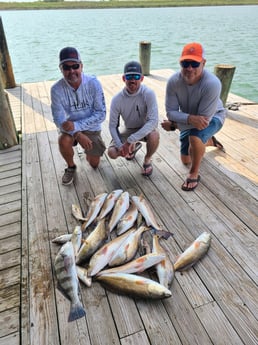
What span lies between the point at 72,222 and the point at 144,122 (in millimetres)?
1323

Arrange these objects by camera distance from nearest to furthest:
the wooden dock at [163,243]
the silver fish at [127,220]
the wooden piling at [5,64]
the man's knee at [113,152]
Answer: the wooden dock at [163,243]
the silver fish at [127,220]
the man's knee at [113,152]
the wooden piling at [5,64]

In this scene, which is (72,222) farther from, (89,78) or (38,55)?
(38,55)

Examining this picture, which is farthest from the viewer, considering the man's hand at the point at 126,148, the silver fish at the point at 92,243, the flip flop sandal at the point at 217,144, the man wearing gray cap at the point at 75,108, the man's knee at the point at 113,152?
the flip flop sandal at the point at 217,144

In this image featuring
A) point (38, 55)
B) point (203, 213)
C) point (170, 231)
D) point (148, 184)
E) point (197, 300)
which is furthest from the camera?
point (38, 55)

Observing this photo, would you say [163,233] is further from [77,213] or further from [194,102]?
[194,102]

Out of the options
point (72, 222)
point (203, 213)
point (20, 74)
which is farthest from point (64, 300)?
point (20, 74)

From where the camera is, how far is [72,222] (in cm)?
231

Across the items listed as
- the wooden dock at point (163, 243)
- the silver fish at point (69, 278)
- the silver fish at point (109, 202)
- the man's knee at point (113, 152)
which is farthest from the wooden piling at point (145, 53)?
the silver fish at point (69, 278)

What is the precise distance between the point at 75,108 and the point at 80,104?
67mm

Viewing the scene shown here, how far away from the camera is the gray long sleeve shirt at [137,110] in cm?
269

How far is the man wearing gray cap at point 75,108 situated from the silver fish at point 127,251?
1.07 metres

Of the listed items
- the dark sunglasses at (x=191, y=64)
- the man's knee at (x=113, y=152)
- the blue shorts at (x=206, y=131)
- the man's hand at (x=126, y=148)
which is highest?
the dark sunglasses at (x=191, y=64)

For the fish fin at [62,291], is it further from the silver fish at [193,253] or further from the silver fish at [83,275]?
the silver fish at [193,253]

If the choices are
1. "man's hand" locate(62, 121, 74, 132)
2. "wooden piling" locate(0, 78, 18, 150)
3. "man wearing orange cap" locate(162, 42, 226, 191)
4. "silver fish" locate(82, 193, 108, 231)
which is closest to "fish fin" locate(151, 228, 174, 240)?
"silver fish" locate(82, 193, 108, 231)
